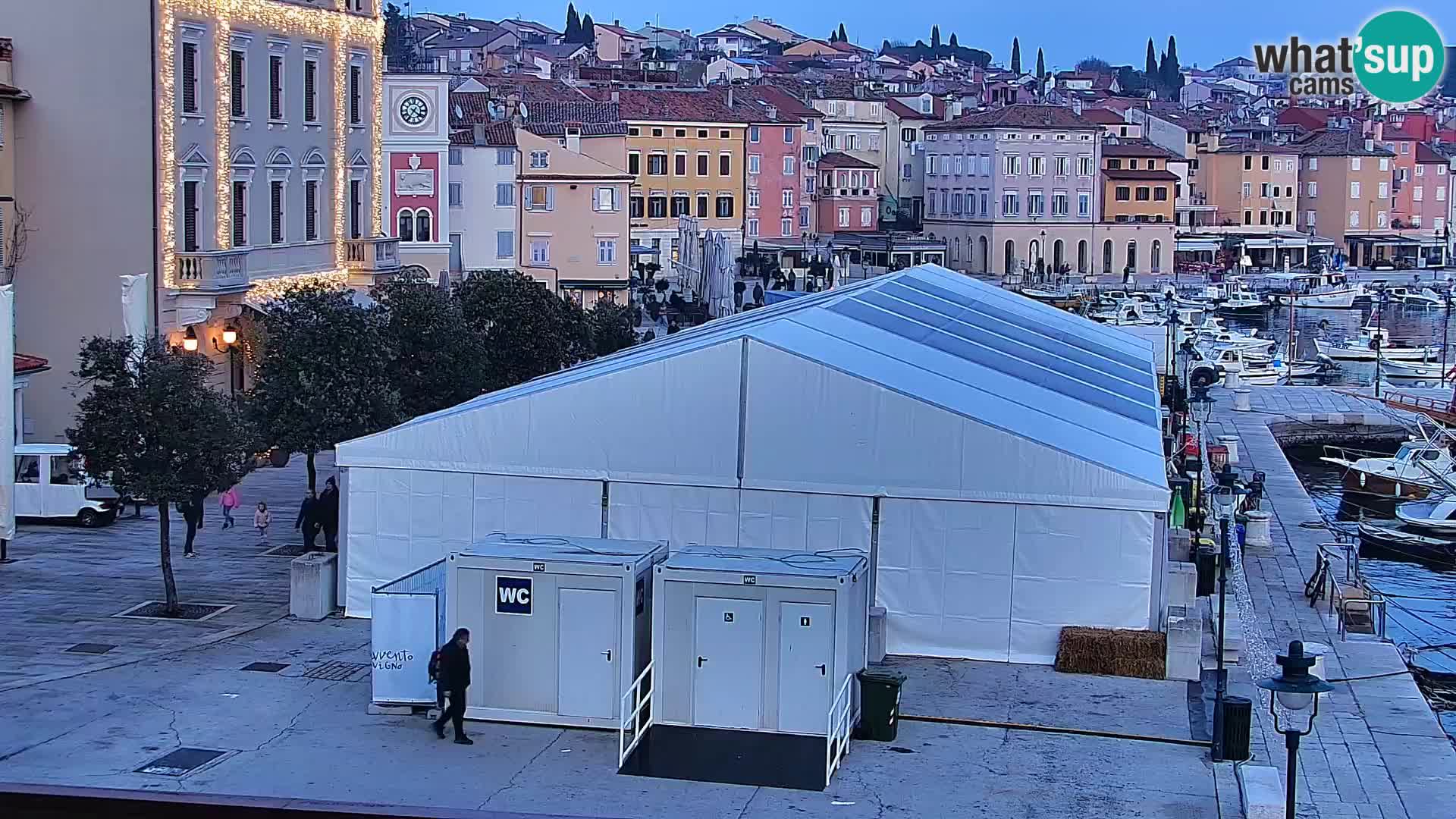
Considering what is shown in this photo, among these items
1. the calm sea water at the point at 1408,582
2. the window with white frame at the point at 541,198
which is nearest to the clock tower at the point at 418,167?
the window with white frame at the point at 541,198

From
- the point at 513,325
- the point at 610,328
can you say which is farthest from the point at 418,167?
the point at 513,325

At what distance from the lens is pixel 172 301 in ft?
113

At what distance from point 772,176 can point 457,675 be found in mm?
86924

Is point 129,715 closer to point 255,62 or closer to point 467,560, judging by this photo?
point 467,560

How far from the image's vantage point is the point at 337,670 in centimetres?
1825

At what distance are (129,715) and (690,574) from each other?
16.2 feet

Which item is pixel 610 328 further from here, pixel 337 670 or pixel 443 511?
pixel 337 670

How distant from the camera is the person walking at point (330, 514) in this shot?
2342 centimetres

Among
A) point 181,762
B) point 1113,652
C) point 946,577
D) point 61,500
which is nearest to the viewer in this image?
point 181,762

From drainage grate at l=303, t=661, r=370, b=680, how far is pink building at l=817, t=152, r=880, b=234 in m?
91.3

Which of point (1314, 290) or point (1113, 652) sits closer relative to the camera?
point (1113, 652)

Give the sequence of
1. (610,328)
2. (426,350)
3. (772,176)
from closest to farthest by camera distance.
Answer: (426,350) → (610,328) → (772,176)

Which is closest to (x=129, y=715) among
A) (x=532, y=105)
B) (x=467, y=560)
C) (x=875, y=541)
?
(x=467, y=560)

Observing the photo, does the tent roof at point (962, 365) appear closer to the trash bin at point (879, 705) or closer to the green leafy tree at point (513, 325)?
the trash bin at point (879, 705)
